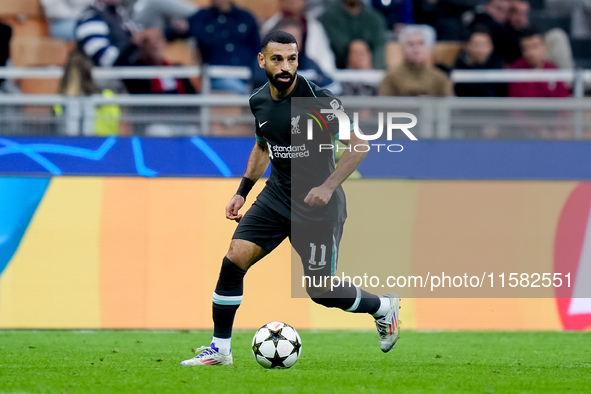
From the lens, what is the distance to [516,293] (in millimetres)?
9844

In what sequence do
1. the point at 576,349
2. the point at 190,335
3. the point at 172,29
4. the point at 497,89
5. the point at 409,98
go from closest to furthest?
the point at 576,349 → the point at 190,335 → the point at 409,98 → the point at 497,89 → the point at 172,29

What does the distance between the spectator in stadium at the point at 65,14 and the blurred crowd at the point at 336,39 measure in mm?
14

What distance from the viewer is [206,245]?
10.1 m

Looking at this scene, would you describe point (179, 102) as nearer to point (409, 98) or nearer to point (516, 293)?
point (409, 98)

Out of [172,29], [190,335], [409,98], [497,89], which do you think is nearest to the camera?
[190,335]

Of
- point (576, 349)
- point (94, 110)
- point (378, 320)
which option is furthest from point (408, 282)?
point (94, 110)

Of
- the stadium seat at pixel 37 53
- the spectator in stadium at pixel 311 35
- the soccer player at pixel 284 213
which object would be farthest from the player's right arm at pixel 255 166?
the stadium seat at pixel 37 53

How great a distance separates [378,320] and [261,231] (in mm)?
1123

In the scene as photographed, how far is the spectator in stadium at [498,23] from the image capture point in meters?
12.8

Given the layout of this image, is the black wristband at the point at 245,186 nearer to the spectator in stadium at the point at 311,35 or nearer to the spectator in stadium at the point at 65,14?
the spectator in stadium at the point at 311,35

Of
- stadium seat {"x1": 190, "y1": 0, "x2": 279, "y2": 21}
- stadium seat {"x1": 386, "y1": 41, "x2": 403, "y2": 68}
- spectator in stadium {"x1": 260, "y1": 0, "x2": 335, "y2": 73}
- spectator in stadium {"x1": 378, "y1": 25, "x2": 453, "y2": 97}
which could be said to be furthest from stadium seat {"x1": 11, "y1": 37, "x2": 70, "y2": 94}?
spectator in stadium {"x1": 378, "y1": 25, "x2": 453, "y2": 97}

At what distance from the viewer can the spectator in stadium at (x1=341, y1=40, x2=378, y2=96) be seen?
39.2ft

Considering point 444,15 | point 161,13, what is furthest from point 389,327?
point 161,13

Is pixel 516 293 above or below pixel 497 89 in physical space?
below
